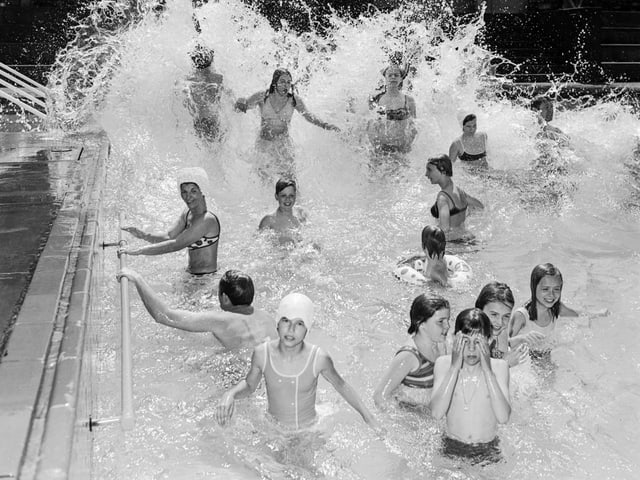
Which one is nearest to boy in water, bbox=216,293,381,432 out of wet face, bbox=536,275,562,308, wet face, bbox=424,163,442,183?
wet face, bbox=536,275,562,308

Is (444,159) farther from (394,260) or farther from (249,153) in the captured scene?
(249,153)

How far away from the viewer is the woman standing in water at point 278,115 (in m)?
9.34

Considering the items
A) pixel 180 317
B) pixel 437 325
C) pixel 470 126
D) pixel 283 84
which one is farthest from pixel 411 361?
pixel 470 126

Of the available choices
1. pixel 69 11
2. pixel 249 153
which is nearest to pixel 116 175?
pixel 249 153

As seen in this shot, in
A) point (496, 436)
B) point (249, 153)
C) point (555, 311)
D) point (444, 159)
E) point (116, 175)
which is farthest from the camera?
point (249, 153)

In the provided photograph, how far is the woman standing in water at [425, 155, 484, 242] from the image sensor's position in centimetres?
741

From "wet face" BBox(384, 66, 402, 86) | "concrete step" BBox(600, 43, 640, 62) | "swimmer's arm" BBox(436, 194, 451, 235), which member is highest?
"concrete step" BBox(600, 43, 640, 62)

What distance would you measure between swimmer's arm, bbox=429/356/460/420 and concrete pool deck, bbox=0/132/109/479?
1.75 metres

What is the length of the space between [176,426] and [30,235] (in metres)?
1.95

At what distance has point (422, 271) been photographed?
679 cm

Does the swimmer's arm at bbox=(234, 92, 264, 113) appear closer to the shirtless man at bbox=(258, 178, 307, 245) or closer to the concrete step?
the shirtless man at bbox=(258, 178, 307, 245)

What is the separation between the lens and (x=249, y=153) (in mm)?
10031

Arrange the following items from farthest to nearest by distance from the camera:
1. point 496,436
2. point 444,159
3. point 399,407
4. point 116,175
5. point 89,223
A: point 116,175, point 444,159, point 89,223, point 399,407, point 496,436

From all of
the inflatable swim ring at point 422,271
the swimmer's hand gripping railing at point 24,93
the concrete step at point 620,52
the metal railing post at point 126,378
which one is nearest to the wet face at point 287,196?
the inflatable swim ring at point 422,271
